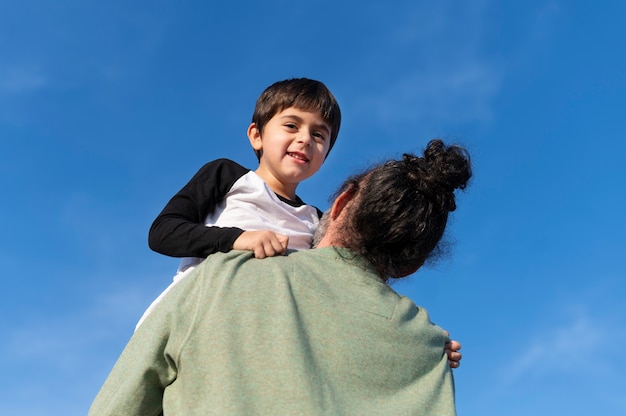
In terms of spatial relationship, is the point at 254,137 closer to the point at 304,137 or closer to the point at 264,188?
the point at 304,137

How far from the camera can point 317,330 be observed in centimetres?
270

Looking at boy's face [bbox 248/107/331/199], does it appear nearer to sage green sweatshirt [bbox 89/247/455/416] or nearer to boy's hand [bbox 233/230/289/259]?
boy's hand [bbox 233/230/289/259]

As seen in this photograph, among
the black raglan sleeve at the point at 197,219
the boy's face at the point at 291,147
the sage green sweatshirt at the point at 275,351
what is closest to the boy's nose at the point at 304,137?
the boy's face at the point at 291,147

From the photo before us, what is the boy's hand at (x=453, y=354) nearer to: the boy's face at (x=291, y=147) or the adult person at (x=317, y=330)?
the adult person at (x=317, y=330)

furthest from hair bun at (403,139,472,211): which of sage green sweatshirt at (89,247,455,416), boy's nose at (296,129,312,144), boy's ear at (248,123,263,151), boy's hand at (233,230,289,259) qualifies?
boy's ear at (248,123,263,151)

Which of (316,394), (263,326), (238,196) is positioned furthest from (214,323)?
(238,196)

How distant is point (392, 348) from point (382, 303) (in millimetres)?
203

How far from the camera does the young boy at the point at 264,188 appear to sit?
3.52m

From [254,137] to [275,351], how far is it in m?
2.25

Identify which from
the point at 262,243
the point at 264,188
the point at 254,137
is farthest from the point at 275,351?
the point at 254,137

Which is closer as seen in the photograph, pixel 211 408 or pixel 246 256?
pixel 211 408

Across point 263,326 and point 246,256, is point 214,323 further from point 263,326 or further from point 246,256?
point 246,256

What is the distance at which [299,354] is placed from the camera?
256 centimetres

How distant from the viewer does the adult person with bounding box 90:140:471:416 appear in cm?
253
